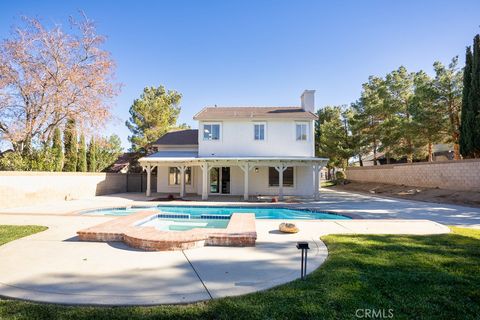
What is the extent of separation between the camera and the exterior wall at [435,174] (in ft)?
57.6

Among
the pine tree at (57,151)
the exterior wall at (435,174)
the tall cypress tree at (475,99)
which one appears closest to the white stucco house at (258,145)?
the pine tree at (57,151)

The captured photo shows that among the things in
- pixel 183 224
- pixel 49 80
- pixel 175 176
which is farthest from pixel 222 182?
pixel 49 80

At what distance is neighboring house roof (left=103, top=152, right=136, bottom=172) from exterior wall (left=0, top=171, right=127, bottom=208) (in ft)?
26.5

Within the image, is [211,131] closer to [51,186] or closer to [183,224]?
[183,224]

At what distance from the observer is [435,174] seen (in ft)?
67.4

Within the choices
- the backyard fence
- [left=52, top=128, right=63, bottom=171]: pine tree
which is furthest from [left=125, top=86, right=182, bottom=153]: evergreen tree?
[left=52, top=128, right=63, bottom=171]: pine tree

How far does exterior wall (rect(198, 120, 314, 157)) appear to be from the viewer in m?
20.6

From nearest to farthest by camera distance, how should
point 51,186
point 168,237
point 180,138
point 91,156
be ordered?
point 168,237 → point 51,186 → point 91,156 → point 180,138

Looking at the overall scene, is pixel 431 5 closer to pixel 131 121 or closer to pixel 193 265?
pixel 193 265

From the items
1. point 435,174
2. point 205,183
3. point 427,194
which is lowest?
point 427,194

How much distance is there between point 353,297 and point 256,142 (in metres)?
17.2

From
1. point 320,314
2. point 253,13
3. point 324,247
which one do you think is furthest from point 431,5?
point 320,314

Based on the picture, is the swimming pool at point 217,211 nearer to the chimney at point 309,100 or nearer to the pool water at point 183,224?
the pool water at point 183,224

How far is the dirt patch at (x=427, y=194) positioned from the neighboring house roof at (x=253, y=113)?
976cm
